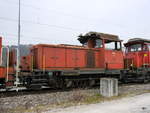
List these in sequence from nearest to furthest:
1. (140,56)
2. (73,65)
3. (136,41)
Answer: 1. (73,65)
2. (140,56)
3. (136,41)

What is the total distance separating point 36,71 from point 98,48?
17.2 feet

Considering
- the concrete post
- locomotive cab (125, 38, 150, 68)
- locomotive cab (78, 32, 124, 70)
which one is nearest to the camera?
the concrete post

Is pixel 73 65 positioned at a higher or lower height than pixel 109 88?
higher

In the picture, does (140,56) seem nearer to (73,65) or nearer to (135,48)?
(135,48)

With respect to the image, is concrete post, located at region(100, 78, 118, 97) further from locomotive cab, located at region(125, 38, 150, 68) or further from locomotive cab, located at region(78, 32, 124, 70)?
locomotive cab, located at region(125, 38, 150, 68)

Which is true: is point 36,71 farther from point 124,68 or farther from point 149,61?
point 149,61

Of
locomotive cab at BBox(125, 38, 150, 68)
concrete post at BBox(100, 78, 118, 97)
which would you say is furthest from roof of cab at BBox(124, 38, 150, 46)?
concrete post at BBox(100, 78, 118, 97)

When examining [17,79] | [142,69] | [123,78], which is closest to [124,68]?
[123,78]

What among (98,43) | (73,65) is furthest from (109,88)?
(98,43)

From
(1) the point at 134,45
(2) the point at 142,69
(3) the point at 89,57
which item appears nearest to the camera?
(3) the point at 89,57

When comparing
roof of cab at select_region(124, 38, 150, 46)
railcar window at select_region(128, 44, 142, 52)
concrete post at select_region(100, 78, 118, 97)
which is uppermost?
roof of cab at select_region(124, 38, 150, 46)

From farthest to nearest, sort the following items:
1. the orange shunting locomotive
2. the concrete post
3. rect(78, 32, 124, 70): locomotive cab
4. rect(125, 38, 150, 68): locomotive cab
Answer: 1. rect(125, 38, 150, 68): locomotive cab
2. rect(78, 32, 124, 70): locomotive cab
3. the orange shunting locomotive
4. the concrete post

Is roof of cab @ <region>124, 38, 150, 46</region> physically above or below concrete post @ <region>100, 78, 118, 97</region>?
above

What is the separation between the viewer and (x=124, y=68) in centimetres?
1652
